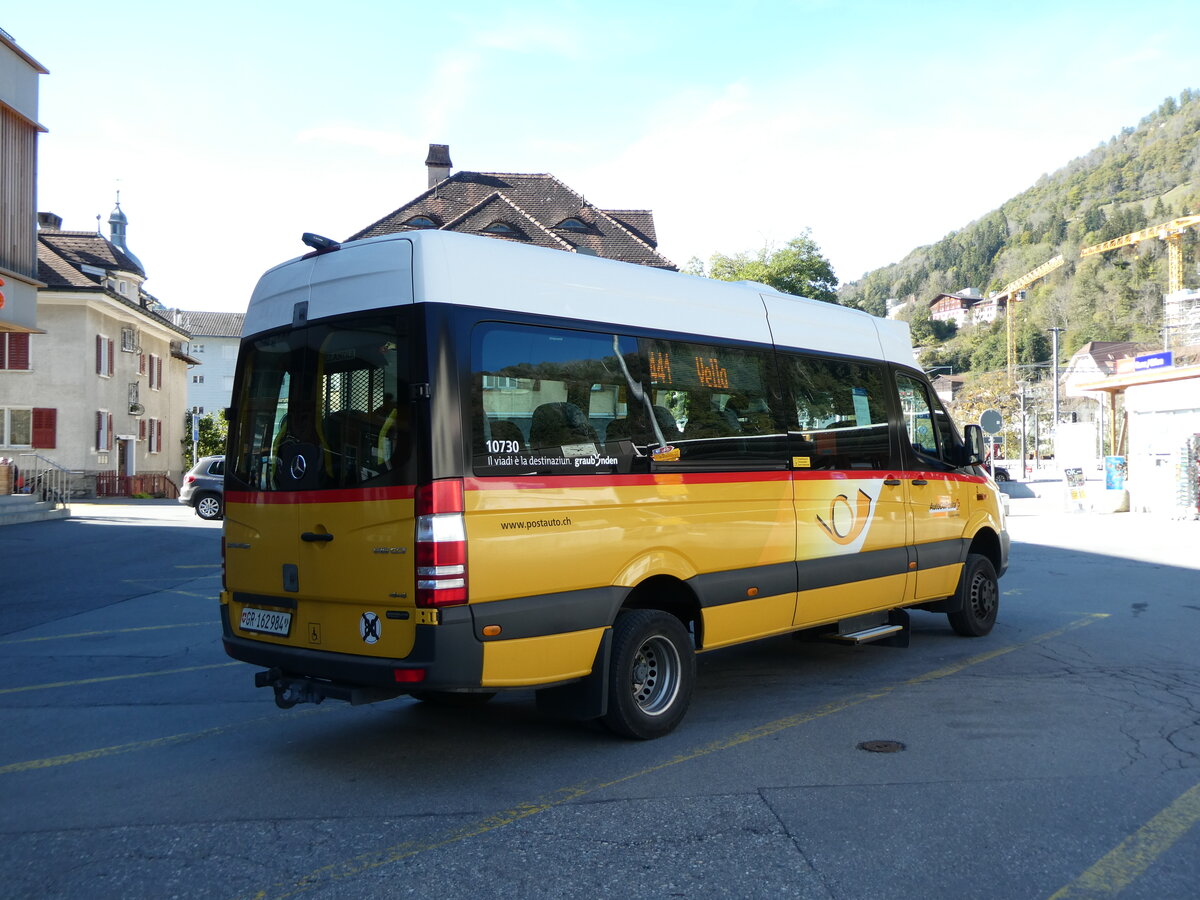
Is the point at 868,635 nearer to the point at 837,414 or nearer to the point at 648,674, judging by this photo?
the point at 837,414

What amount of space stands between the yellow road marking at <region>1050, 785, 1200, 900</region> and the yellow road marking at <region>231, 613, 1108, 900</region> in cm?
203

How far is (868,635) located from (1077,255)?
492ft

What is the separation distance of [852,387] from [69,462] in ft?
110

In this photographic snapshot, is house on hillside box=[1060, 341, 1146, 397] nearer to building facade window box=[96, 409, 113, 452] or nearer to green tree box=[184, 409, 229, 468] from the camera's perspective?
green tree box=[184, 409, 229, 468]

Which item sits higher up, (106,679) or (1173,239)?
(1173,239)

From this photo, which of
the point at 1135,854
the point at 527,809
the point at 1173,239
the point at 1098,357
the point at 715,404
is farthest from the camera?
the point at 1173,239

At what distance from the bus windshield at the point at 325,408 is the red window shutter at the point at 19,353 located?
33.5 meters

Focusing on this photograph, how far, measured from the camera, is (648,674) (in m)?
5.91

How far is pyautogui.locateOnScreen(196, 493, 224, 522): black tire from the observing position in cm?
2572

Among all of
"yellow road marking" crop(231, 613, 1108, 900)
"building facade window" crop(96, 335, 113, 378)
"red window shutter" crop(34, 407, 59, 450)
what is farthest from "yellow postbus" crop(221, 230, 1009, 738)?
"building facade window" crop(96, 335, 113, 378)

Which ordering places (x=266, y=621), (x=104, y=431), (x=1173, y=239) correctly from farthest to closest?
(x=1173, y=239)
(x=104, y=431)
(x=266, y=621)

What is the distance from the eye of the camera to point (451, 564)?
4789 mm

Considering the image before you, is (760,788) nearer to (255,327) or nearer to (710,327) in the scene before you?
(710,327)

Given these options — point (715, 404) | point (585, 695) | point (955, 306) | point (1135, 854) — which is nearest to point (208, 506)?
point (715, 404)
